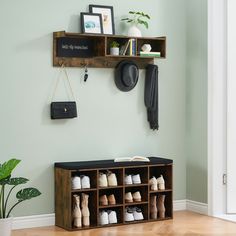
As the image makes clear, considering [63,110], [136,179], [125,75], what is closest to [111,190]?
[136,179]

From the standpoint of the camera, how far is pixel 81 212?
5422 millimetres

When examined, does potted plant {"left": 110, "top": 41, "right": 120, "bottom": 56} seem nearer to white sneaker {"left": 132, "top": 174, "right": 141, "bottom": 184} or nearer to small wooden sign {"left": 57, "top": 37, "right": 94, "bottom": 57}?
small wooden sign {"left": 57, "top": 37, "right": 94, "bottom": 57}

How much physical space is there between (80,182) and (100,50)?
122cm

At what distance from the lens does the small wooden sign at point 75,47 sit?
558cm

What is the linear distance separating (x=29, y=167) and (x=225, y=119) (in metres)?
1.99

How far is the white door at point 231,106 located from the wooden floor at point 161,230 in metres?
0.44

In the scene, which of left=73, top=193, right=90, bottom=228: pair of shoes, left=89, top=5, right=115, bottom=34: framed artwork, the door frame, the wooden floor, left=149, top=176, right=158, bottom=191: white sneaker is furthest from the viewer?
the door frame

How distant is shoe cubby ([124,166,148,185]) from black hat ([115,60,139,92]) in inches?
30.3

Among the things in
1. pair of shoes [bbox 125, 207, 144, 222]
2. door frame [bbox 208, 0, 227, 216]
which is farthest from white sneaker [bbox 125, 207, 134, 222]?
door frame [bbox 208, 0, 227, 216]

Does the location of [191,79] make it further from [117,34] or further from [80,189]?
[80,189]

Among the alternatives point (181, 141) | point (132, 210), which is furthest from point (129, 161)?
point (181, 141)

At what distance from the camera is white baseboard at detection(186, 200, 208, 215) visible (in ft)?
20.0

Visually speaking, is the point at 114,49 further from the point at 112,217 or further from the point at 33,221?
the point at 33,221

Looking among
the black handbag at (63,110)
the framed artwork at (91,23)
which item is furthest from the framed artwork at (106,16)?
A: the black handbag at (63,110)
